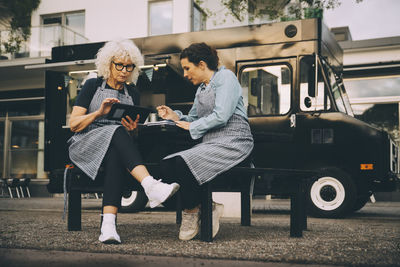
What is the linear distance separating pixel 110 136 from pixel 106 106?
23 cm

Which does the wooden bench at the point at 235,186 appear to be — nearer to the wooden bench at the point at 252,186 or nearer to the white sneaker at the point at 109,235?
the wooden bench at the point at 252,186

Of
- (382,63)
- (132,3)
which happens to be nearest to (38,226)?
(382,63)

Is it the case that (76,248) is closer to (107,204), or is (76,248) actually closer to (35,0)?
(107,204)

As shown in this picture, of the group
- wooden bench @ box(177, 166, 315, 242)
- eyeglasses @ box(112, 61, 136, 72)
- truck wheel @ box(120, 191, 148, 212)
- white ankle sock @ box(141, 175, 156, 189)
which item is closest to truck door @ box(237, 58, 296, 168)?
truck wheel @ box(120, 191, 148, 212)

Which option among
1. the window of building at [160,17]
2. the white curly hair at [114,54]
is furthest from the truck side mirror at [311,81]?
the window of building at [160,17]

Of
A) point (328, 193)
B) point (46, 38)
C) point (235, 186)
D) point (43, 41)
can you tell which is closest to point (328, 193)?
point (328, 193)

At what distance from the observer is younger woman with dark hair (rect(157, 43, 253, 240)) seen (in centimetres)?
346

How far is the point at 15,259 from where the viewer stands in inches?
113

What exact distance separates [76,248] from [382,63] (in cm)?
1281

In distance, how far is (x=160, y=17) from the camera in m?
17.0

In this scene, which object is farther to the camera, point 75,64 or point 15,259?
point 75,64

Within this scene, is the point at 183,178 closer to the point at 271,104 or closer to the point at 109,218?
the point at 109,218

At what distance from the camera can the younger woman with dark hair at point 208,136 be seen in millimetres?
3465

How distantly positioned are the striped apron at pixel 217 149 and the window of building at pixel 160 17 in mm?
13479
